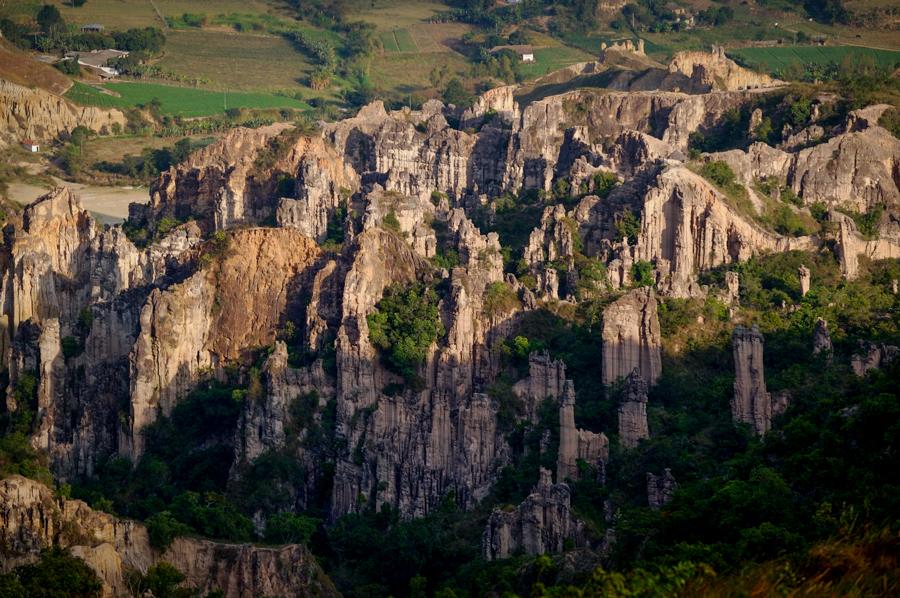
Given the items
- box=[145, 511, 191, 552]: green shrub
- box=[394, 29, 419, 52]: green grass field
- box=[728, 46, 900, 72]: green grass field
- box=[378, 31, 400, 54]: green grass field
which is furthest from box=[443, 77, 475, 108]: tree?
box=[145, 511, 191, 552]: green shrub

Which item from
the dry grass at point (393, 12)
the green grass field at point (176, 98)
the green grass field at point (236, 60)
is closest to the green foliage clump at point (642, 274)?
the green grass field at point (176, 98)

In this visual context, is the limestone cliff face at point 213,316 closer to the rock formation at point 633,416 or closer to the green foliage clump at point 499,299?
the green foliage clump at point 499,299

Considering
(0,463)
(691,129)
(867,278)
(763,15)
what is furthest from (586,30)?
(0,463)

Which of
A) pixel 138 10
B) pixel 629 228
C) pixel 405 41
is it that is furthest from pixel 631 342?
pixel 138 10

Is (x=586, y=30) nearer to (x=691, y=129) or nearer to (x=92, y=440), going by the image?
(x=691, y=129)

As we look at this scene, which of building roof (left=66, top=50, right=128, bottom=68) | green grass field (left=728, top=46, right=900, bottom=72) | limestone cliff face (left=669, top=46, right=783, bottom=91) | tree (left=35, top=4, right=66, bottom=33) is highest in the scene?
limestone cliff face (left=669, top=46, right=783, bottom=91)

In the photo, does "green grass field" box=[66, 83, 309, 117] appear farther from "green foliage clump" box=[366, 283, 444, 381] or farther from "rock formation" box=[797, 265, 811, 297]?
"rock formation" box=[797, 265, 811, 297]

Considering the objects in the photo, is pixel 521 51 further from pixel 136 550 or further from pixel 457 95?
pixel 136 550
